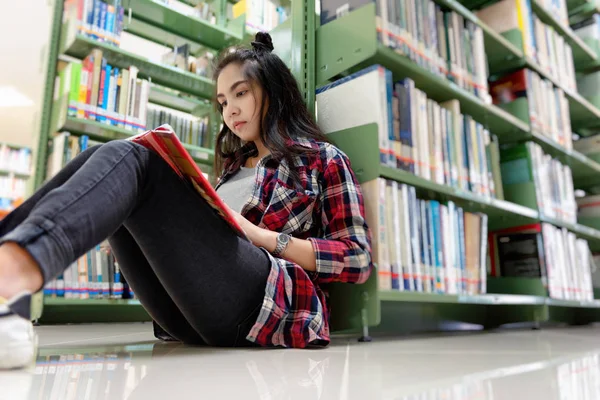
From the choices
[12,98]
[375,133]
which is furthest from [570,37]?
[12,98]

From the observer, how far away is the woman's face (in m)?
1.35

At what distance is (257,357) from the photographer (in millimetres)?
882

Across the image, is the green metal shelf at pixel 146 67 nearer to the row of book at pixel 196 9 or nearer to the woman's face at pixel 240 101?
the row of book at pixel 196 9

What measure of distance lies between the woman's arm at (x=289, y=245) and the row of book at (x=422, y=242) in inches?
11.4

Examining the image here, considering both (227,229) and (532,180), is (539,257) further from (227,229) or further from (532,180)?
(227,229)

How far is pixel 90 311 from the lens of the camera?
2244mm

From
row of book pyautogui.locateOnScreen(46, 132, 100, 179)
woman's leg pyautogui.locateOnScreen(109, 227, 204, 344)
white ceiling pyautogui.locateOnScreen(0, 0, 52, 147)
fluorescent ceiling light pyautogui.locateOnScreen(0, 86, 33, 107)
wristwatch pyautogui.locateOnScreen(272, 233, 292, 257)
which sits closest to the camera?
woman's leg pyautogui.locateOnScreen(109, 227, 204, 344)

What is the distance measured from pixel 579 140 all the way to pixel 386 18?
7.03 ft

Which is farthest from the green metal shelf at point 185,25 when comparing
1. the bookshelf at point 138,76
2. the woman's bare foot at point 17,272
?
the woman's bare foot at point 17,272

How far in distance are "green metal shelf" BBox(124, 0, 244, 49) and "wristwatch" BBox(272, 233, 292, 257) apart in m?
1.98

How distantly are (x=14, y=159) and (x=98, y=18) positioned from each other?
127 inches

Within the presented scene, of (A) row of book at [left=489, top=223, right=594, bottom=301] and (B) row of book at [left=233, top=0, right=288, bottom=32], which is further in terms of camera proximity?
(B) row of book at [left=233, top=0, right=288, bottom=32]

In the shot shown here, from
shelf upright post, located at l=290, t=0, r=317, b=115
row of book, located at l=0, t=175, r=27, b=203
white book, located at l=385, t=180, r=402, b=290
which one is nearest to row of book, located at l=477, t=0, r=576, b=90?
shelf upright post, located at l=290, t=0, r=317, b=115

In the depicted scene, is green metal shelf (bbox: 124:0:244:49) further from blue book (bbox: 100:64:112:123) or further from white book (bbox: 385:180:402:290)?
white book (bbox: 385:180:402:290)
